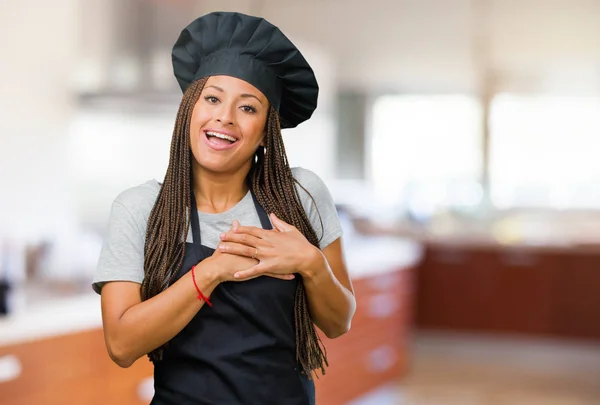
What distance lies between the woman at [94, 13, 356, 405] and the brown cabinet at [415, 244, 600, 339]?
4.89 metres

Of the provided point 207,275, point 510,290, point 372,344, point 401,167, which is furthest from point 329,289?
point 401,167

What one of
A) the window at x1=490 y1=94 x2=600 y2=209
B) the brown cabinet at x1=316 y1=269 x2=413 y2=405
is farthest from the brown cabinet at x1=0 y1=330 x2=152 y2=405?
the window at x1=490 y1=94 x2=600 y2=209

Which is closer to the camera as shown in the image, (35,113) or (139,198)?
(139,198)

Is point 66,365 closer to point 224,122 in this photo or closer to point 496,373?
point 224,122

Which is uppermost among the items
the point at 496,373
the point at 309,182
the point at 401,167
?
the point at 309,182

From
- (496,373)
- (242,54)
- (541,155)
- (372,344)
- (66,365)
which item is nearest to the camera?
(242,54)

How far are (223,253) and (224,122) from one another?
18 cm

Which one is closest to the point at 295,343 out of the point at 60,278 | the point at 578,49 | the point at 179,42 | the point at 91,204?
the point at 179,42

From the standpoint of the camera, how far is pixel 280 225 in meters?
1.19

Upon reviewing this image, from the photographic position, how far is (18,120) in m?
3.38

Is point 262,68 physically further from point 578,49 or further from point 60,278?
point 578,49

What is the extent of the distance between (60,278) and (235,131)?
1914 mm

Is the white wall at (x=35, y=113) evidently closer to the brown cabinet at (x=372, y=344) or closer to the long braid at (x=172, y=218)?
the brown cabinet at (x=372, y=344)

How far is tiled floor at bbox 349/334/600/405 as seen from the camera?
179 inches
